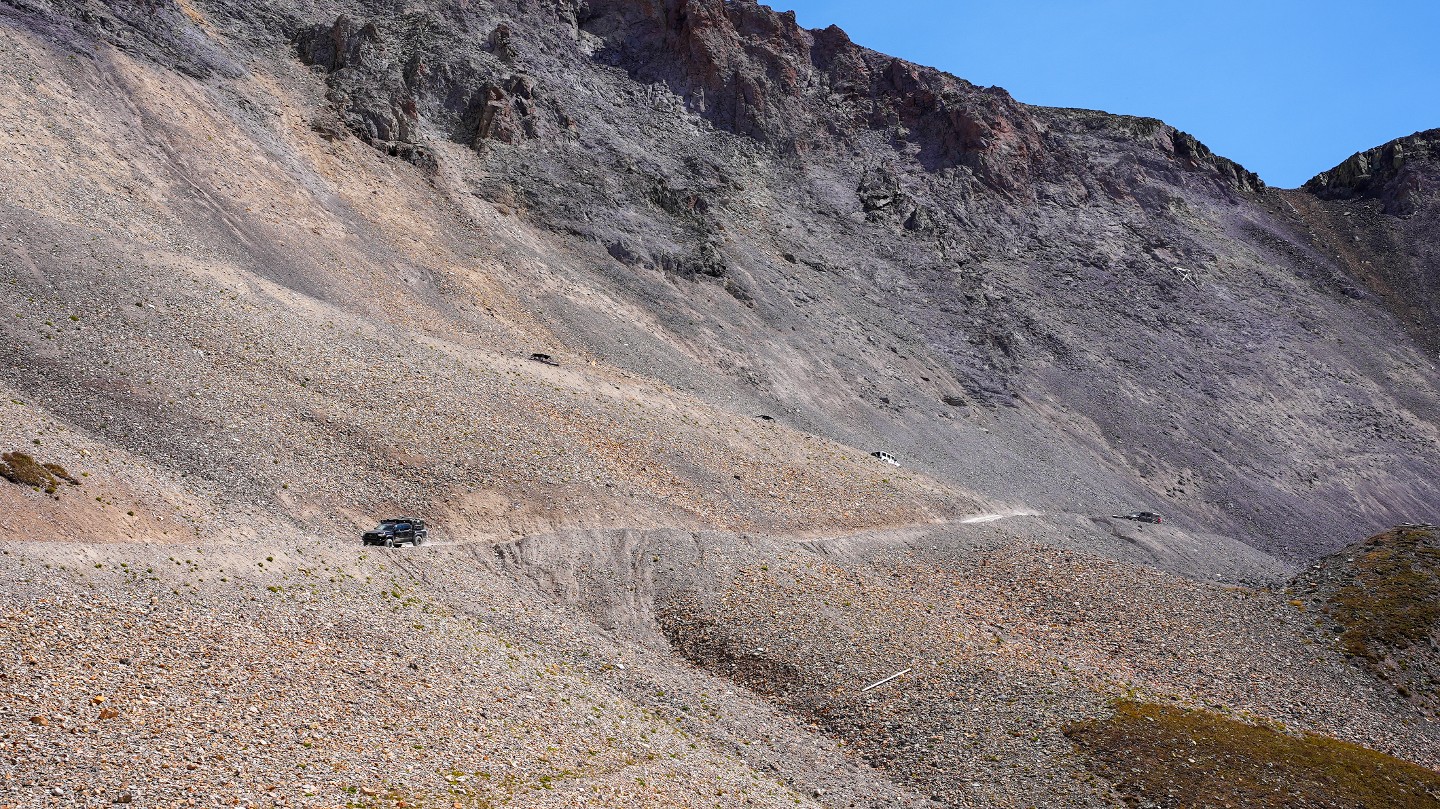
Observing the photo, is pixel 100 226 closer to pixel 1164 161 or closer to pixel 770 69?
pixel 770 69

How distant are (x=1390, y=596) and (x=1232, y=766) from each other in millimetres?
19753

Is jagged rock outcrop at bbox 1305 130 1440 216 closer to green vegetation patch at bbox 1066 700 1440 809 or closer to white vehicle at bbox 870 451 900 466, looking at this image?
white vehicle at bbox 870 451 900 466

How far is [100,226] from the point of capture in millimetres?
43656

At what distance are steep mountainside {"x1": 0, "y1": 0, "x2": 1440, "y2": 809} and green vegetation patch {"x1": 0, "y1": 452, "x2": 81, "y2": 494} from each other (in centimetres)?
23

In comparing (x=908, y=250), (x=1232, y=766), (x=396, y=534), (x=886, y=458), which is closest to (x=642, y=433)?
(x=396, y=534)

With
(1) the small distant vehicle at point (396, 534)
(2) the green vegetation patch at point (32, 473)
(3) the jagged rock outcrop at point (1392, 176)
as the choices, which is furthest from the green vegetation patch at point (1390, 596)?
(3) the jagged rock outcrop at point (1392, 176)

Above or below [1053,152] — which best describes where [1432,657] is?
below

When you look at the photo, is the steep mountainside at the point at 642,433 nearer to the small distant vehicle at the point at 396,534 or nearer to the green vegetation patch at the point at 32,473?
the green vegetation patch at the point at 32,473

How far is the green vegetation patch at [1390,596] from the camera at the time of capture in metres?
Result: 38.7

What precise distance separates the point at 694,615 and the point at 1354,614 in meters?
26.9

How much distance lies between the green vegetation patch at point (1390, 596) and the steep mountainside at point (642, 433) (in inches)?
16.7

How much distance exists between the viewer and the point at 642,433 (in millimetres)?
45562

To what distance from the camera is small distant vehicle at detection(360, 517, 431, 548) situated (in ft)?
106

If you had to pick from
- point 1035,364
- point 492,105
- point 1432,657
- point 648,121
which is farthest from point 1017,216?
point 1432,657
